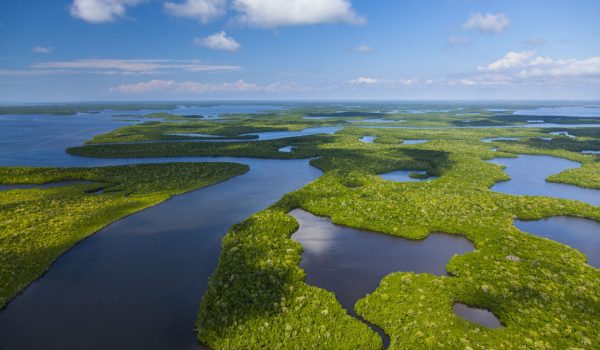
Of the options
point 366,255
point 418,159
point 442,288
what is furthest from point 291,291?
point 418,159

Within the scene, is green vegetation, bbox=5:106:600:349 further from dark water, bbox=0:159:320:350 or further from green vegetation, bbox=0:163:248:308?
green vegetation, bbox=0:163:248:308

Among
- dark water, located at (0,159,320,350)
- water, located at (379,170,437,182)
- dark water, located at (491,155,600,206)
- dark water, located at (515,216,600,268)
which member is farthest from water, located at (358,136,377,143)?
dark water, located at (0,159,320,350)

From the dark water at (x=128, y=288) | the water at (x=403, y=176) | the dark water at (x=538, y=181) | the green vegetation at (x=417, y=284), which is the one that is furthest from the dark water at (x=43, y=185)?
the dark water at (x=538, y=181)

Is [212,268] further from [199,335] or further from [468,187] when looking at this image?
[468,187]

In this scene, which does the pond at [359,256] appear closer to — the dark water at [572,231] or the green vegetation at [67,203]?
the dark water at [572,231]

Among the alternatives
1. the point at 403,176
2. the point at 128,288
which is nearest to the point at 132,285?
the point at 128,288

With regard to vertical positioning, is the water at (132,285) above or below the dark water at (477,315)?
above

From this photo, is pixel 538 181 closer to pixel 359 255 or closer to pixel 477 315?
pixel 359 255
